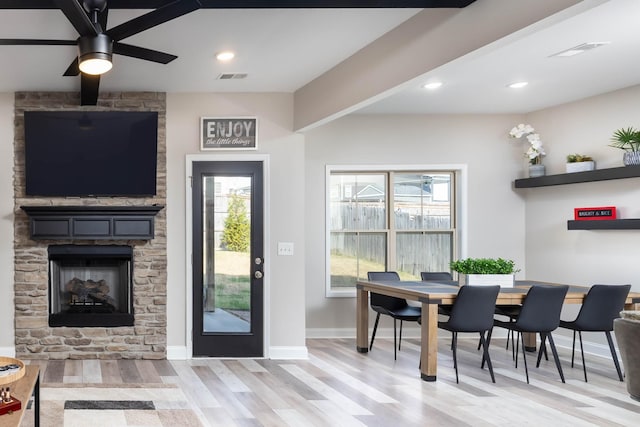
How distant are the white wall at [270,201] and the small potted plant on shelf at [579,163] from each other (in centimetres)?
287

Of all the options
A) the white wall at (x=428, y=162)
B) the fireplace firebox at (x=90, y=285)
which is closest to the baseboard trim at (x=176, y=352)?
the fireplace firebox at (x=90, y=285)

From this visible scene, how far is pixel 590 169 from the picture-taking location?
20.2 feet

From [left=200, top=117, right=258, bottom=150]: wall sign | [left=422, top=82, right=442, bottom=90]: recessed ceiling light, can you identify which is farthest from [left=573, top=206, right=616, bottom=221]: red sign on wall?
[left=200, top=117, right=258, bottom=150]: wall sign

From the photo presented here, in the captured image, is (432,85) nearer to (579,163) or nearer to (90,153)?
(579,163)

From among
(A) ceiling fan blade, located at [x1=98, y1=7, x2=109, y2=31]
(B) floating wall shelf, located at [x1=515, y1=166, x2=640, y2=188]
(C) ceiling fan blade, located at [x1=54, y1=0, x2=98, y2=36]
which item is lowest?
(B) floating wall shelf, located at [x1=515, y1=166, x2=640, y2=188]

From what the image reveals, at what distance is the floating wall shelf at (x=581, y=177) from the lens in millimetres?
5590

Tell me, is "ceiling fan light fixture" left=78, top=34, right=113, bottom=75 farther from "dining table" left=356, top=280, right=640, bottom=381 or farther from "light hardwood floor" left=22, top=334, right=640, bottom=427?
"dining table" left=356, top=280, right=640, bottom=381

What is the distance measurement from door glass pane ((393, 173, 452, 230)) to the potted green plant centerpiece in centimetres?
167

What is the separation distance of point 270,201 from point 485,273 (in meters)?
2.23

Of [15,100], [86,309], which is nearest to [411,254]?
[86,309]

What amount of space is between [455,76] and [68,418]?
4116 millimetres

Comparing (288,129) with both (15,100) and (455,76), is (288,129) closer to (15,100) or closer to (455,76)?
(455,76)

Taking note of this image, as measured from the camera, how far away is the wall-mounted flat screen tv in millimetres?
5770

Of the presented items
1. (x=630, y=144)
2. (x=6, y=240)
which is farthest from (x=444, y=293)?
(x=6, y=240)
